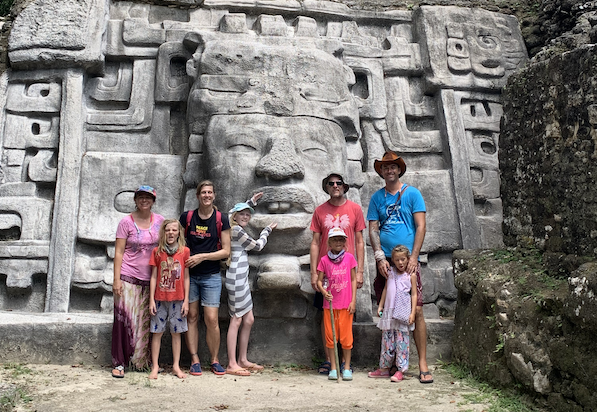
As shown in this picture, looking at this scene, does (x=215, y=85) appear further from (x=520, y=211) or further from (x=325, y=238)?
(x=520, y=211)

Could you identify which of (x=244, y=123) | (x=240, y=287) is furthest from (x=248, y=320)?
(x=244, y=123)

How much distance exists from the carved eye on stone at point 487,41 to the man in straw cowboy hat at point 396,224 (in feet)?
10.4

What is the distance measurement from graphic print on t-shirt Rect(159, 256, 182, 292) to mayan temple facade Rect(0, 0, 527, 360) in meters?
0.74

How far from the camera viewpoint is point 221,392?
4.17 meters

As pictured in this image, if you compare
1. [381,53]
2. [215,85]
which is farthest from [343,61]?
[215,85]

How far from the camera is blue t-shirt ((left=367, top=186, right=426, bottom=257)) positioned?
4.75 meters

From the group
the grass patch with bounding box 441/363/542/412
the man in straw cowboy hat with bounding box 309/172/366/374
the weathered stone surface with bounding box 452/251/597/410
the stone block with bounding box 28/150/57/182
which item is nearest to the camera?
the weathered stone surface with bounding box 452/251/597/410

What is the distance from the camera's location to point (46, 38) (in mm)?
6414

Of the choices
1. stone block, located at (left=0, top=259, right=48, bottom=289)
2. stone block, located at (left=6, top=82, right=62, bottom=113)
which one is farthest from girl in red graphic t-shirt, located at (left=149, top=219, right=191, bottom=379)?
stone block, located at (left=6, top=82, right=62, bottom=113)

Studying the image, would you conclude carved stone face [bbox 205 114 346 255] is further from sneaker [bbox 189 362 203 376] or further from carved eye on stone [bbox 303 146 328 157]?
sneaker [bbox 189 362 203 376]

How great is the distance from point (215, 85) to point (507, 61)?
11.6 ft

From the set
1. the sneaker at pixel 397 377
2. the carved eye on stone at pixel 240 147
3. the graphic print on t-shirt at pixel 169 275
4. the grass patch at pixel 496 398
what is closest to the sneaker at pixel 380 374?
the sneaker at pixel 397 377

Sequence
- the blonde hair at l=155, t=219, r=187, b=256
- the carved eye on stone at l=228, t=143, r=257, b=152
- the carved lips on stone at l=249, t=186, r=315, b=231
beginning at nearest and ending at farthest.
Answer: the blonde hair at l=155, t=219, r=187, b=256
the carved lips on stone at l=249, t=186, r=315, b=231
the carved eye on stone at l=228, t=143, r=257, b=152

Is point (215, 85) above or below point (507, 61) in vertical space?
below
